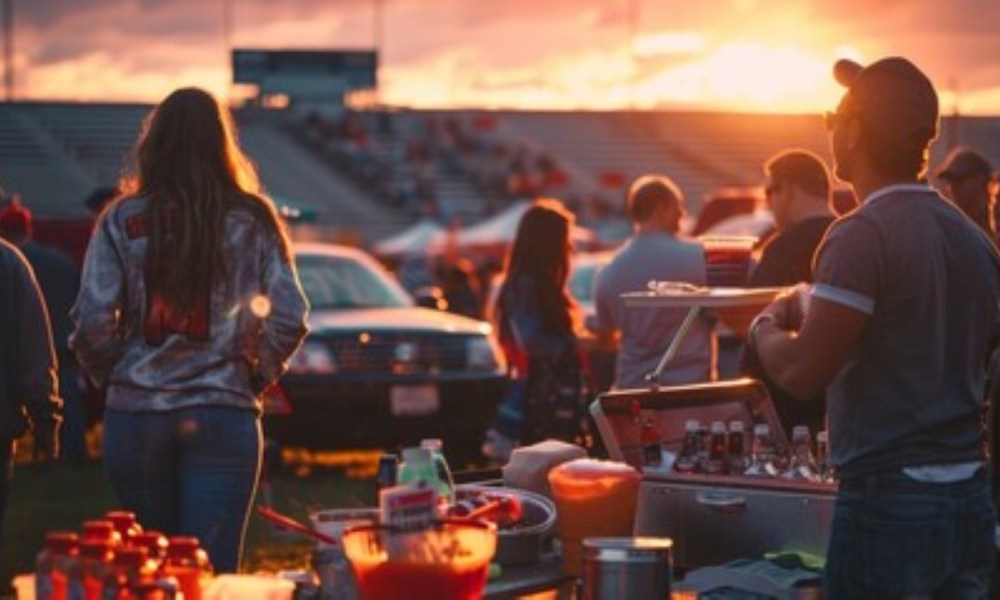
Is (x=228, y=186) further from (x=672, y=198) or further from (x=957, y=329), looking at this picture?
(x=672, y=198)

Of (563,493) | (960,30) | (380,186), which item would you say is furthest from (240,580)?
(380,186)

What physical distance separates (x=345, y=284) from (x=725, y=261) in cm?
854

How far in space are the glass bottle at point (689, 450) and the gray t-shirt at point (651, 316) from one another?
11.3 feet

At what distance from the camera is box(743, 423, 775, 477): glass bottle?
5.34 m

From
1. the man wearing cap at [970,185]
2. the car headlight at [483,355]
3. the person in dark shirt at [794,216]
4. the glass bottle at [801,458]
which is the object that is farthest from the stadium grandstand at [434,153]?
the glass bottle at [801,458]

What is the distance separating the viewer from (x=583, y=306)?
18.3 m

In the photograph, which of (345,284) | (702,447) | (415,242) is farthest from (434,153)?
(702,447)

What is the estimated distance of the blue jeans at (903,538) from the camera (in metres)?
4.20

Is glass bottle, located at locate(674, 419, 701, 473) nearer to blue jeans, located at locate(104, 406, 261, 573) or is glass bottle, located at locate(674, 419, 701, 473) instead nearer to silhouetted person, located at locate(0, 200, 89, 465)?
blue jeans, located at locate(104, 406, 261, 573)

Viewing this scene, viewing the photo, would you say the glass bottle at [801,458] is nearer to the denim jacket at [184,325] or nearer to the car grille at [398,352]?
the denim jacket at [184,325]

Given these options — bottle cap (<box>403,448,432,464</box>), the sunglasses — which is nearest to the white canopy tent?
the sunglasses

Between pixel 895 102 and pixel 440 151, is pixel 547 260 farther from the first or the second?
pixel 440 151

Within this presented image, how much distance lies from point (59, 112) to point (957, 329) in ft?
164

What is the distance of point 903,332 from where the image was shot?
13.8 feet
